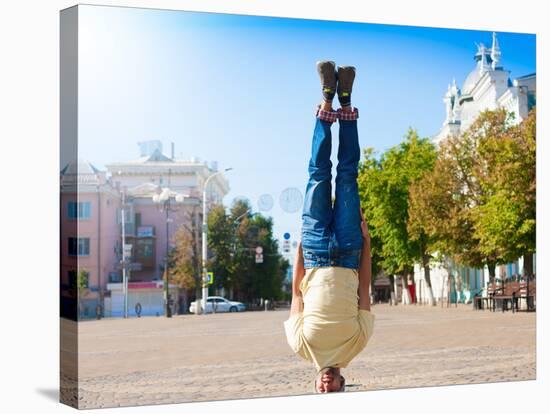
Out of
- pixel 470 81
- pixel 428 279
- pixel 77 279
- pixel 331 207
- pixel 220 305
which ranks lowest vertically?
pixel 220 305

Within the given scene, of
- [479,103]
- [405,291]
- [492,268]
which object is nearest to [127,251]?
[405,291]

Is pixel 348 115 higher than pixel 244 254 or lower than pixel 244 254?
higher

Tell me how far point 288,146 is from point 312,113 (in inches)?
18.8

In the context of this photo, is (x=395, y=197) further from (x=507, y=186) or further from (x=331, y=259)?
(x=331, y=259)

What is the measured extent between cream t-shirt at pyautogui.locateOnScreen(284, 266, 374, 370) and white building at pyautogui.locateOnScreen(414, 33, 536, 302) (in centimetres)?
258

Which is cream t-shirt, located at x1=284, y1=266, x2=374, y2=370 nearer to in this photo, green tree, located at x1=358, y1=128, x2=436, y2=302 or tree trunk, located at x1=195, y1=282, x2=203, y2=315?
tree trunk, located at x1=195, y1=282, x2=203, y2=315

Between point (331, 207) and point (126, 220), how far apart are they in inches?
87.2

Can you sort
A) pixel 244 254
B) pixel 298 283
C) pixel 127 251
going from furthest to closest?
1. pixel 244 254
2. pixel 298 283
3. pixel 127 251

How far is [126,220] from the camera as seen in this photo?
1151 cm

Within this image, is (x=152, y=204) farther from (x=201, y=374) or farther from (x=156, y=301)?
(x=201, y=374)

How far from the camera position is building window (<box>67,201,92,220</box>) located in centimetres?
1091

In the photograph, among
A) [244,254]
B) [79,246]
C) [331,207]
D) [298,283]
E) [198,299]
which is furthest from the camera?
[244,254]

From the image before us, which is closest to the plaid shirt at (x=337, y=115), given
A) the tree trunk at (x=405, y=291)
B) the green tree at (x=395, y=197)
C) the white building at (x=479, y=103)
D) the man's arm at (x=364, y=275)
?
the man's arm at (x=364, y=275)

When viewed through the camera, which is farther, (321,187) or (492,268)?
(492,268)
